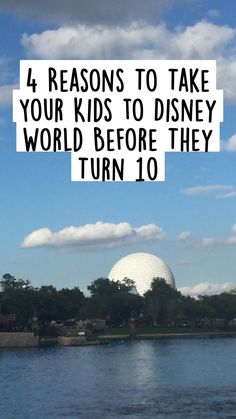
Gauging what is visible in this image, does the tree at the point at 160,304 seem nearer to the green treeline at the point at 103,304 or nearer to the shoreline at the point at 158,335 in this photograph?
the green treeline at the point at 103,304

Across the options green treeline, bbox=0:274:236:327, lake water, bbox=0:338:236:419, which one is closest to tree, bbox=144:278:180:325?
green treeline, bbox=0:274:236:327

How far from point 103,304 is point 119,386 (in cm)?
11576

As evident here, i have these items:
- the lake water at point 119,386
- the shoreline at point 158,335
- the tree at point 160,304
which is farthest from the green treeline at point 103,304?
the lake water at point 119,386

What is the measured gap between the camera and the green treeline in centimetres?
15412

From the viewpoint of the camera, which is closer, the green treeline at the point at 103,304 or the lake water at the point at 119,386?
the lake water at the point at 119,386

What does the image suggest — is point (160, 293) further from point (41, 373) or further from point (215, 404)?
point (215, 404)

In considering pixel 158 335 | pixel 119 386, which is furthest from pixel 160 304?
pixel 119 386

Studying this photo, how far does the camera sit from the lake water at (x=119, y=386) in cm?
4866

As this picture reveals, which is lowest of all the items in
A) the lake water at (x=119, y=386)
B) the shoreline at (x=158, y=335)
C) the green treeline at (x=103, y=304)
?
the lake water at (x=119, y=386)

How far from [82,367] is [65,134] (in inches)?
→ 1842

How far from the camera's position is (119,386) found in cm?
6153

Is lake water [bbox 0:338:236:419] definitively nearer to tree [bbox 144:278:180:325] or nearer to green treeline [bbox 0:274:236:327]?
green treeline [bbox 0:274:236:327]

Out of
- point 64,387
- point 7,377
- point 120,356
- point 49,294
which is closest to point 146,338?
point 49,294

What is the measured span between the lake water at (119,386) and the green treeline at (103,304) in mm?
56242
